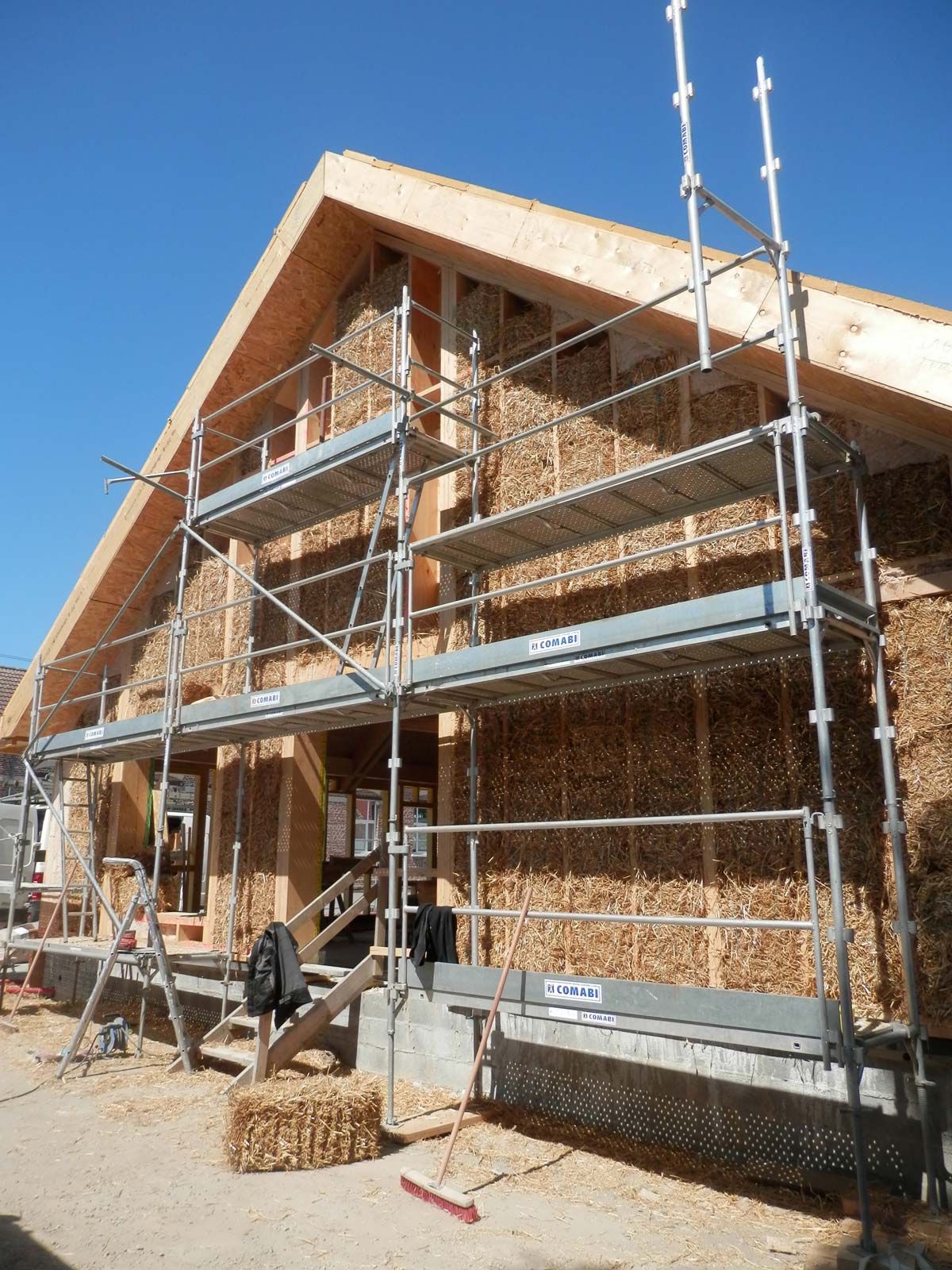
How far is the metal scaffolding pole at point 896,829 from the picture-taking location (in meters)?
5.89

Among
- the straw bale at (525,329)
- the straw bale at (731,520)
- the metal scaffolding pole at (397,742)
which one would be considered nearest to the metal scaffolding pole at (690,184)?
the straw bale at (731,520)

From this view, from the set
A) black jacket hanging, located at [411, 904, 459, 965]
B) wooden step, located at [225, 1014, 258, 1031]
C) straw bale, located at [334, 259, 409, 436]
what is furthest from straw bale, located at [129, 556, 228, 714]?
black jacket hanging, located at [411, 904, 459, 965]

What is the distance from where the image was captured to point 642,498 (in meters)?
8.09

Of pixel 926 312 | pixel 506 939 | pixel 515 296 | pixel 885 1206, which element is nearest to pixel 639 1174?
pixel 885 1206

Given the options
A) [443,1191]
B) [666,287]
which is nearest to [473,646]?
[666,287]

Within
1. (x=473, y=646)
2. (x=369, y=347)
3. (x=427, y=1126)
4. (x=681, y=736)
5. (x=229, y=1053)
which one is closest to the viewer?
(x=427, y=1126)

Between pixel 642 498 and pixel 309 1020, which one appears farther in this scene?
pixel 309 1020

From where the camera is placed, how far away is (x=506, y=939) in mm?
8805

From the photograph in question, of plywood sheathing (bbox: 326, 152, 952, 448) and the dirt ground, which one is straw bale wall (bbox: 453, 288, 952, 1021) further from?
the dirt ground

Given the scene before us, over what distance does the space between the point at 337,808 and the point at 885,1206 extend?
2955cm

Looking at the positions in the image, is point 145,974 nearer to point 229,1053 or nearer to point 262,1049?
point 229,1053

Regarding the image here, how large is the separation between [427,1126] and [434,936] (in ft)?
4.75

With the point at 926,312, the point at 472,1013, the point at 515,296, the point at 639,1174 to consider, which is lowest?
the point at 639,1174

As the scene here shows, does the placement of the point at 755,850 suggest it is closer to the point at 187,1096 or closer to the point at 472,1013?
the point at 472,1013
